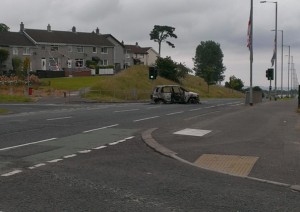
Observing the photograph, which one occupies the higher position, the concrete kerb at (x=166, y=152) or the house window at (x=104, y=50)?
the house window at (x=104, y=50)

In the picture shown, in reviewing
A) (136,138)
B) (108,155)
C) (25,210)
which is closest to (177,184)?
(25,210)

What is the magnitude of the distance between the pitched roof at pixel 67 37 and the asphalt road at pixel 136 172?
253ft

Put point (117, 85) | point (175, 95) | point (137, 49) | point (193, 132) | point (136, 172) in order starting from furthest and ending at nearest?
1. point (137, 49)
2. point (117, 85)
3. point (175, 95)
4. point (193, 132)
5. point (136, 172)

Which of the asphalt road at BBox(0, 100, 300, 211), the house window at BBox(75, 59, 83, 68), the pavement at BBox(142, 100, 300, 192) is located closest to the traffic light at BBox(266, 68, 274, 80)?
the pavement at BBox(142, 100, 300, 192)

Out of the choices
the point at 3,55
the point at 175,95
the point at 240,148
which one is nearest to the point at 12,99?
the point at 175,95

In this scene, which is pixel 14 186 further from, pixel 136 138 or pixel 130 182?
pixel 136 138

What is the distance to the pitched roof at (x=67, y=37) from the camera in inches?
3561

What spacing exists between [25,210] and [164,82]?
71.8 meters

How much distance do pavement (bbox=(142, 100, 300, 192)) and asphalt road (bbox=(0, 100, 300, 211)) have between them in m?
0.02

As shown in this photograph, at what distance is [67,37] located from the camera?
95062 mm

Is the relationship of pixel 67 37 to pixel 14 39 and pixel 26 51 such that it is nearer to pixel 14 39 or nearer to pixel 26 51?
pixel 26 51

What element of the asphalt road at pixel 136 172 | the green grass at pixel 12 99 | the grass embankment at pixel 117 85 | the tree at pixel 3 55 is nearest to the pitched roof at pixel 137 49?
the grass embankment at pixel 117 85

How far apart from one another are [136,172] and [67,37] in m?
88.4

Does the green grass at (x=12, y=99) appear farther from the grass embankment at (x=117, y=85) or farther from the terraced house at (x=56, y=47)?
the terraced house at (x=56, y=47)
